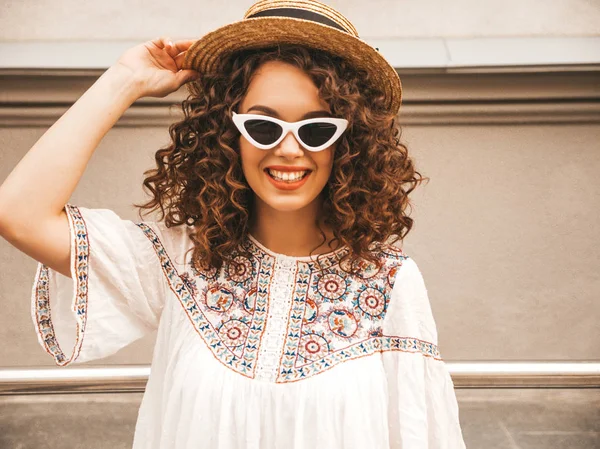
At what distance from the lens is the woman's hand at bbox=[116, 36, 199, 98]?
1413 mm

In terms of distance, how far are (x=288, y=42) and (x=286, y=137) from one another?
0.75ft

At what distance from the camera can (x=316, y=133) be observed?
1293 mm

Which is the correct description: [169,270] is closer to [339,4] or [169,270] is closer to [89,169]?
[89,169]

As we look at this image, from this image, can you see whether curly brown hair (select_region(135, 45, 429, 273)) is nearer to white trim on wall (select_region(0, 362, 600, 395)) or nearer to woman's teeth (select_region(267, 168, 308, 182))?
woman's teeth (select_region(267, 168, 308, 182))

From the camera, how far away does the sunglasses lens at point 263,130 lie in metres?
1.28

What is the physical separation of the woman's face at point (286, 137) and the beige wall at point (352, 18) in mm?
1658

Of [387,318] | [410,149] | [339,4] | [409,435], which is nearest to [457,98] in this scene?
[410,149]

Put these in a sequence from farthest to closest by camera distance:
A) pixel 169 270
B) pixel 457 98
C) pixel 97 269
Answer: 1. pixel 457 98
2. pixel 169 270
3. pixel 97 269

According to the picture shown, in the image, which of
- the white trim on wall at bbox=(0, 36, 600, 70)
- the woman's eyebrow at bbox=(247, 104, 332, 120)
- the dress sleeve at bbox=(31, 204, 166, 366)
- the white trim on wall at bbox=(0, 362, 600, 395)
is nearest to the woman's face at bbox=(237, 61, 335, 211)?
the woman's eyebrow at bbox=(247, 104, 332, 120)

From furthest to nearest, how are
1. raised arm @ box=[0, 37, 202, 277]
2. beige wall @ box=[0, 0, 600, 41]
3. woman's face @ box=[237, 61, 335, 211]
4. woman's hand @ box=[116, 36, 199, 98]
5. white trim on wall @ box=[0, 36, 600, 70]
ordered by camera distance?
beige wall @ box=[0, 0, 600, 41] < white trim on wall @ box=[0, 36, 600, 70] < woman's hand @ box=[116, 36, 199, 98] < woman's face @ box=[237, 61, 335, 211] < raised arm @ box=[0, 37, 202, 277]

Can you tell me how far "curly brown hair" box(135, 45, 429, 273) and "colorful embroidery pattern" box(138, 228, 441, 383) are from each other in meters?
0.04

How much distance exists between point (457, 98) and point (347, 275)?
164cm

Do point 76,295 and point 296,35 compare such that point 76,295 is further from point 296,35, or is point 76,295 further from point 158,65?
point 296,35

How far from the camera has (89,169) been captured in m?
2.85
